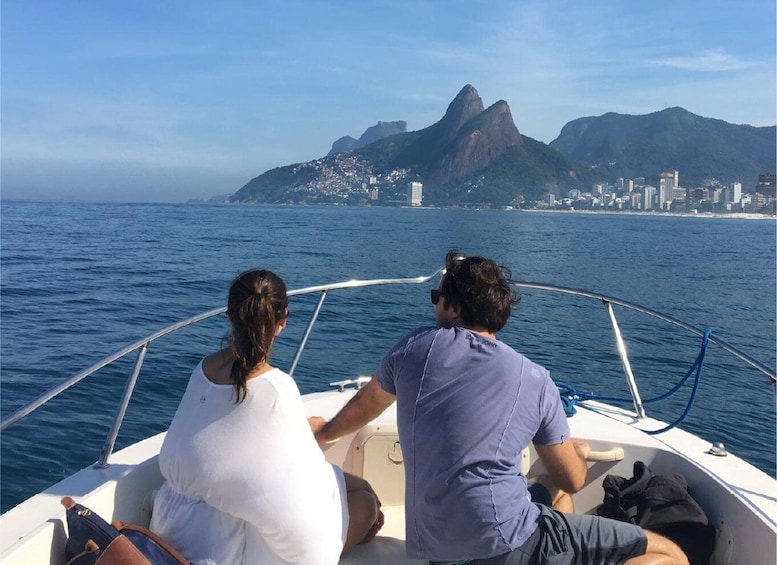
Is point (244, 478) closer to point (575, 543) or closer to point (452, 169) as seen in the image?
point (575, 543)

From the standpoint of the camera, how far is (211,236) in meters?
43.1

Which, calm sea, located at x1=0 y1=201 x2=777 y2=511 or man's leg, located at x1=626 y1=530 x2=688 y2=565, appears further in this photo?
calm sea, located at x1=0 y1=201 x2=777 y2=511

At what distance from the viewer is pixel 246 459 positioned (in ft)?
5.80

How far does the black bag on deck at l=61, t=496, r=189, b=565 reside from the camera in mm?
1676

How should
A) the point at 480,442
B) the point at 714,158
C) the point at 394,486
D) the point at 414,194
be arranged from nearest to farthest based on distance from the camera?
1. the point at 480,442
2. the point at 394,486
3. the point at 414,194
4. the point at 714,158

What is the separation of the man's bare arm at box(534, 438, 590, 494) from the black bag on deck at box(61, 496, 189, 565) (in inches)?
39.7

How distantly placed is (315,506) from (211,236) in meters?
42.7

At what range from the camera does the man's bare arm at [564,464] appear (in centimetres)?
200

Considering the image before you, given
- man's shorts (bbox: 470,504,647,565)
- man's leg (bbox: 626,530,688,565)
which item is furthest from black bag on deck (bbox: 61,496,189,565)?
man's leg (bbox: 626,530,688,565)

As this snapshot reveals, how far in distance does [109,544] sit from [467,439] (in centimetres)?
90

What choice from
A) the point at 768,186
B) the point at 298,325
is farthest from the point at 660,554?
the point at 768,186

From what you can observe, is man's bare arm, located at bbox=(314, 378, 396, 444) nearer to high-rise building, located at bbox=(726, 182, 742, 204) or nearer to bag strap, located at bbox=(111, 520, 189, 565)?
bag strap, located at bbox=(111, 520, 189, 565)

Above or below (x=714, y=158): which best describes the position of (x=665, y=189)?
below

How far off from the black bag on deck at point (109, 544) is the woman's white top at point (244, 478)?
10 centimetres
